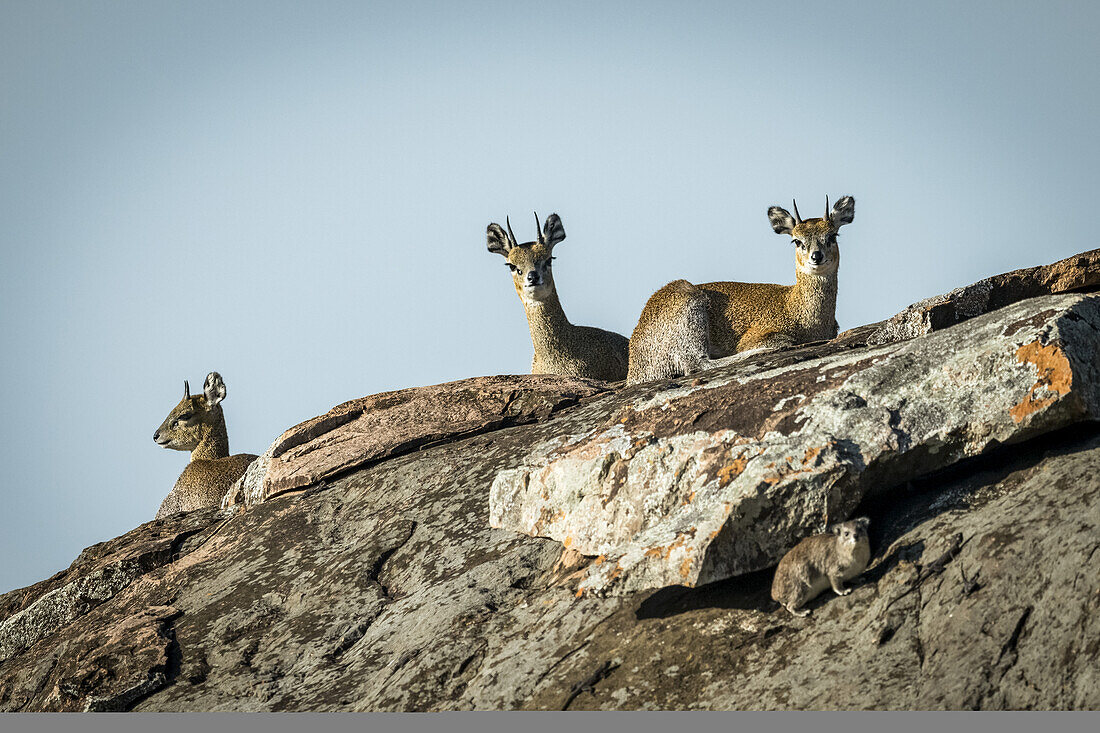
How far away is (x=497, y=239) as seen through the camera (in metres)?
18.8

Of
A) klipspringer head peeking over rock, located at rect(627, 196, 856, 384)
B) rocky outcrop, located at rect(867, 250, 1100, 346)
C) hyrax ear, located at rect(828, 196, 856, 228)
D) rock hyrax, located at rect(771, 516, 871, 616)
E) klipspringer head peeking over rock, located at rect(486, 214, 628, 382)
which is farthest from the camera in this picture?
klipspringer head peeking over rock, located at rect(486, 214, 628, 382)

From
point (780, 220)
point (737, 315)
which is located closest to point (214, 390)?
point (737, 315)

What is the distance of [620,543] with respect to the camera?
769 centimetres

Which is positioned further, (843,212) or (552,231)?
(552,231)

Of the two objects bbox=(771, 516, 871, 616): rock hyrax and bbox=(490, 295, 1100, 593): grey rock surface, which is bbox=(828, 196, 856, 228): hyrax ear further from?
bbox=(771, 516, 871, 616): rock hyrax

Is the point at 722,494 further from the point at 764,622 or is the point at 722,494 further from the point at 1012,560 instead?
the point at 1012,560

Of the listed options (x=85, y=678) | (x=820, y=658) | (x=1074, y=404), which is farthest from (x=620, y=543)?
(x=85, y=678)

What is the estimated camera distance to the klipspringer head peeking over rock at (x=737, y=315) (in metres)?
14.7

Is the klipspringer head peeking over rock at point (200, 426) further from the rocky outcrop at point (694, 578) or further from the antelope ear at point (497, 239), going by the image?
the rocky outcrop at point (694, 578)

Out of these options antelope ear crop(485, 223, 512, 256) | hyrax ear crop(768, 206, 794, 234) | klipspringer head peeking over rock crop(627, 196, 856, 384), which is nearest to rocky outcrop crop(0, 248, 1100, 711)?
klipspringer head peeking over rock crop(627, 196, 856, 384)

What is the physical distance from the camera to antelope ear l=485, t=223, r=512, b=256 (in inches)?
734

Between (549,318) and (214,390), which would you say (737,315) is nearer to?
(549,318)

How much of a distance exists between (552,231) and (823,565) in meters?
12.9

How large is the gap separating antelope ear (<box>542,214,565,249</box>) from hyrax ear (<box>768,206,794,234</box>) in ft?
13.0
